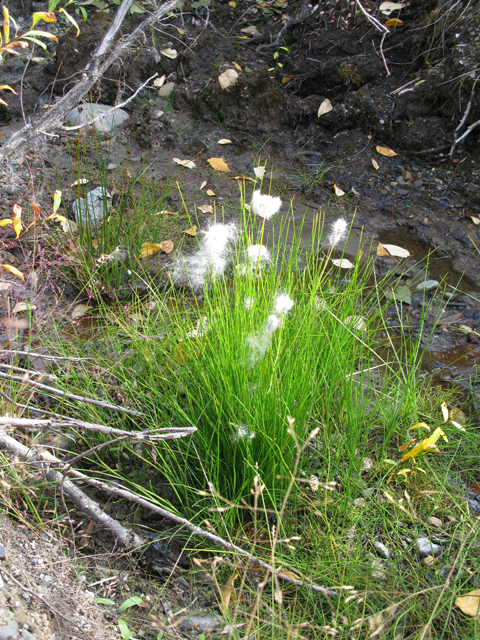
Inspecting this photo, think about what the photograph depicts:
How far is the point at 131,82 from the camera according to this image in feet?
12.8

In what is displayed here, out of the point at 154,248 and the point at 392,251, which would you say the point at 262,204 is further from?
the point at 392,251

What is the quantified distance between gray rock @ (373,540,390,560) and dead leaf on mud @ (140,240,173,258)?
5.97 ft

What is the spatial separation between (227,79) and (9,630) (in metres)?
3.86

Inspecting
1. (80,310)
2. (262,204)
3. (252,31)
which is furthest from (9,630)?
(252,31)

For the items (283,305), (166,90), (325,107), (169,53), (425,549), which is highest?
(169,53)

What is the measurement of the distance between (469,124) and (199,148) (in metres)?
2.06

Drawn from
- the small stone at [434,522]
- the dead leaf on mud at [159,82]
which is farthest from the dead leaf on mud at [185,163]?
the small stone at [434,522]

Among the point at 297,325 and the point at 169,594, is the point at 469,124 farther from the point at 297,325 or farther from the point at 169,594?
the point at 169,594

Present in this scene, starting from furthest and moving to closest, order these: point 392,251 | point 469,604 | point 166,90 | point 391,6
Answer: point 166,90, point 391,6, point 392,251, point 469,604

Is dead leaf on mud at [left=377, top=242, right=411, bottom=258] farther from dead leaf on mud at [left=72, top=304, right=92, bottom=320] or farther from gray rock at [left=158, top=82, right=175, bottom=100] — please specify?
gray rock at [left=158, top=82, right=175, bottom=100]

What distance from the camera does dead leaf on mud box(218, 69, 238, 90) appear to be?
3.71 m

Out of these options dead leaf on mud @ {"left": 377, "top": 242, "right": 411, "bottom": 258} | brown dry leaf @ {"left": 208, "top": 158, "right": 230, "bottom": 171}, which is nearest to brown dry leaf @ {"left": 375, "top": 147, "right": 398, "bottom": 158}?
dead leaf on mud @ {"left": 377, "top": 242, "right": 411, "bottom": 258}

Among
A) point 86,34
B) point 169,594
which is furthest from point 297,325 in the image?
point 86,34

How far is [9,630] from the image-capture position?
92 cm
